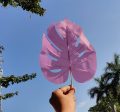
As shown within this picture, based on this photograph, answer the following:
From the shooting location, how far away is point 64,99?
2.34m

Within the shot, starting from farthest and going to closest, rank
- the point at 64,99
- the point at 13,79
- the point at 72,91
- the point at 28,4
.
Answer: the point at 13,79, the point at 28,4, the point at 72,91, the point at 64,99

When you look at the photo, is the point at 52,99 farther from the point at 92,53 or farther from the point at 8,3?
the point at 8,3

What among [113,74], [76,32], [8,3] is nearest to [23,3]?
[8,3]

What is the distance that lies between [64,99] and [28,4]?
13.4m

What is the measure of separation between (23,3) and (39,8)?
2.48ft

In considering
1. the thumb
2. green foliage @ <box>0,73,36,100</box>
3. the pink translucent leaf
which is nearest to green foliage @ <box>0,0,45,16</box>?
green foliage @ <box>0,73,36,100</box>

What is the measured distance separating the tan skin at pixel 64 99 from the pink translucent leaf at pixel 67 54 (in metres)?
0.53

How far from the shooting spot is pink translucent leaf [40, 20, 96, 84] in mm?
3057

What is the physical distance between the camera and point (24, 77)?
71.1 feet

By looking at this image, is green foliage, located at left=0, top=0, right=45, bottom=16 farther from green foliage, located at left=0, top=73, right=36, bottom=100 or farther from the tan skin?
the tan skin

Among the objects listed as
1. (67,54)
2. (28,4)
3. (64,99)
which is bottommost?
(64,99)

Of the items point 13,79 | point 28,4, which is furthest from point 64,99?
point 13,79

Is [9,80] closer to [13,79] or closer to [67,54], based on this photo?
[13,79]

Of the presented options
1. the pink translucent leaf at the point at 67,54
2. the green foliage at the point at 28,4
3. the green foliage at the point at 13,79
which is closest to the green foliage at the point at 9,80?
the green foliage at the point at 13,79
